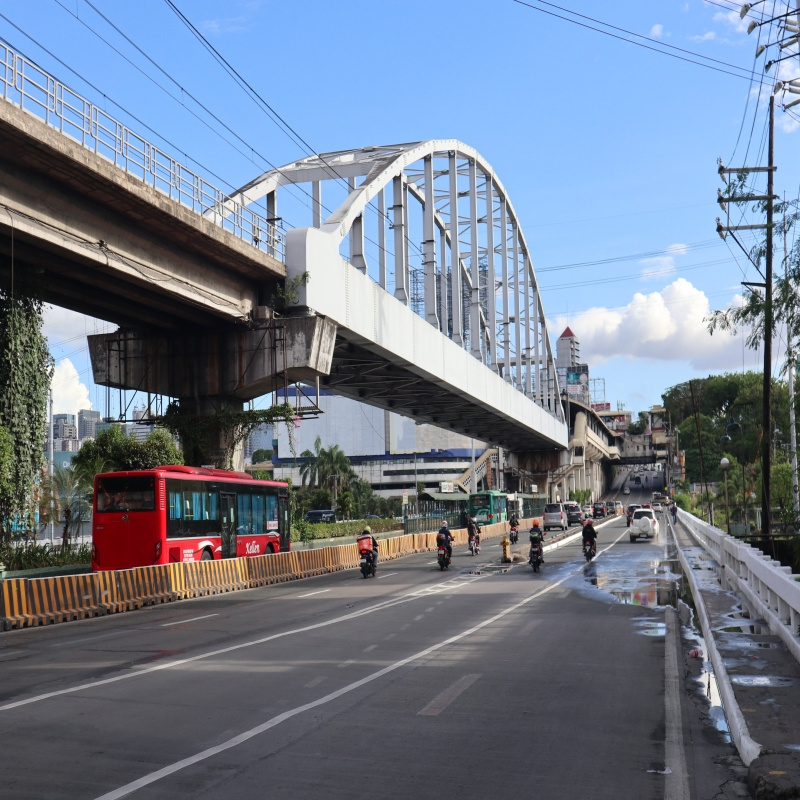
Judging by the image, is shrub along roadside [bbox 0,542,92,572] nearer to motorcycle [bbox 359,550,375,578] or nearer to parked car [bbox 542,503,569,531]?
motorcycle [bbox 359,550,375,578]

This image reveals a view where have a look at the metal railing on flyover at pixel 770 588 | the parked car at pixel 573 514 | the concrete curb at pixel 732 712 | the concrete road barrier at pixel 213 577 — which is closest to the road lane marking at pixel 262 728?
the concrete curb at pixel 732 712

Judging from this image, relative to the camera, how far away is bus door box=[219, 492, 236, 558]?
28.3 meters

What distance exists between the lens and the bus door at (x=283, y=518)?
1314 inches

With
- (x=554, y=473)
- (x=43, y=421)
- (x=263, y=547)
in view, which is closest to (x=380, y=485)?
(x=554, y=473)

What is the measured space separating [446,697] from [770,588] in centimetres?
570

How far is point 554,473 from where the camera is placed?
97375 millimetres

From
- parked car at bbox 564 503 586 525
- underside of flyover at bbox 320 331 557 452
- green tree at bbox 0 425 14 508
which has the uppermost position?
underside of flyover at bbox 320 331 557 452

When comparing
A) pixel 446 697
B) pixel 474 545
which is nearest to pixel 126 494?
pixel 446 697

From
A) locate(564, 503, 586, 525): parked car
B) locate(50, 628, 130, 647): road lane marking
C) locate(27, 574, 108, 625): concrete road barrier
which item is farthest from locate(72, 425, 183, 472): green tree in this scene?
locate(564, 503, 586, 525): parked car

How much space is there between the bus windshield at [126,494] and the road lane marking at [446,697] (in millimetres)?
15001

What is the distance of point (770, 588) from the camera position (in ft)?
42.9

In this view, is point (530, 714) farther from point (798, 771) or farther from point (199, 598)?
point (199, 598)

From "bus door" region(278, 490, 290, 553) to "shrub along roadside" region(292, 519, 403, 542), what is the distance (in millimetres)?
9865

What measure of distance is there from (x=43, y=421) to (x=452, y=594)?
421 inches
